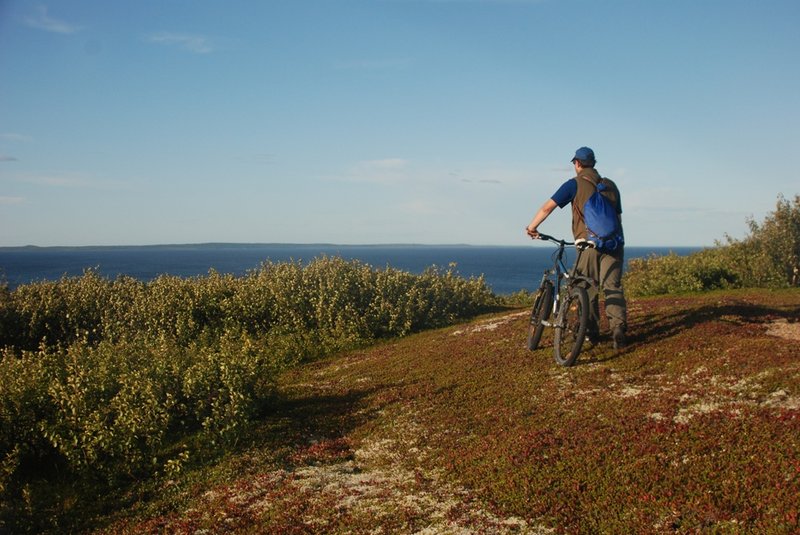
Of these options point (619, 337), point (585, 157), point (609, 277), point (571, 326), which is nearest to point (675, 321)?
point (619, 337)

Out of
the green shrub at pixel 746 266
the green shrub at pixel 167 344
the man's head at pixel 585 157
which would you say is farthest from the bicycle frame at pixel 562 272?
the green shrub at pixel 746 266

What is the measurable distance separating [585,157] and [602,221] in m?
1.21

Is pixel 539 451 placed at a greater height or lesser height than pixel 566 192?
lesser

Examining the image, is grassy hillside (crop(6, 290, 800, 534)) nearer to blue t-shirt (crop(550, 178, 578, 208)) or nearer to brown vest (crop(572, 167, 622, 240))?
brown vest (crop(572, 167, 622, 240))

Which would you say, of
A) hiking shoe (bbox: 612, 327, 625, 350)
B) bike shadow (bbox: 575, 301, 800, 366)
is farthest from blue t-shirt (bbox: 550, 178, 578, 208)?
bike shadow (bbox: 575, 301, 800, 366)

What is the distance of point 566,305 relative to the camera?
428 inches

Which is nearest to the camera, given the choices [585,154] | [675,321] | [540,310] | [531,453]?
[531,453]

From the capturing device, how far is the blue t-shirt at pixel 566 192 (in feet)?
36.3

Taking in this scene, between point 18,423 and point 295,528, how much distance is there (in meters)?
5.49

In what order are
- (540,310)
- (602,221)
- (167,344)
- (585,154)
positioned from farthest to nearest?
1. (167,344)
2. (540,310)
3. (585,154)
4. (602,221)

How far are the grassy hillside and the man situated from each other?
722 millimetres

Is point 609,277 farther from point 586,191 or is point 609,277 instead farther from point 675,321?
point 675,321

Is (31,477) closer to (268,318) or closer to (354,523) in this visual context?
(354,523)

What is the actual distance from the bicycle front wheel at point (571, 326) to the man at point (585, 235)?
0.50 m
